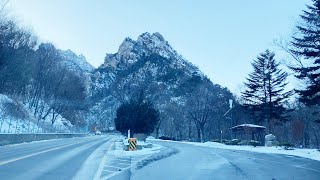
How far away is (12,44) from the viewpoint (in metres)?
54.0

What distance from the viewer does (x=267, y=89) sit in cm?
7138

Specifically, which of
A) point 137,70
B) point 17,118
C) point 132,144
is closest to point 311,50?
point 132,144

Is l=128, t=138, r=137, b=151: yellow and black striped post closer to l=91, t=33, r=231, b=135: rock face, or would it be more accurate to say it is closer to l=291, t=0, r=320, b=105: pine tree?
l=291, t=0, r=320, b=105: pine tree

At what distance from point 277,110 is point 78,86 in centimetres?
4278

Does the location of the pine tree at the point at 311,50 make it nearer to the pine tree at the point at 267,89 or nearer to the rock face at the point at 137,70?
the pine tree at the point at 267,89

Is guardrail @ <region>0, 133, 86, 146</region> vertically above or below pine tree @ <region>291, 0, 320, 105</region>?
below

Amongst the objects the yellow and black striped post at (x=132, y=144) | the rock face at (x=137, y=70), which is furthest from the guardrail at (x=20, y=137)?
the rock face at (x=137, y=70)

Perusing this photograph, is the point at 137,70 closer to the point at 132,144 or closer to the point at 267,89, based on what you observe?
the point at 267,89

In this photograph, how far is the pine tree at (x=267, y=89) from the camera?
70000 millimetres

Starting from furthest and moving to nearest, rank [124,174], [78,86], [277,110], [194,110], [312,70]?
[78,86]
[194,110]
[277,110]
[312,70]
[124,174]

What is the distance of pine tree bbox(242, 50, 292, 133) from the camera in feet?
230

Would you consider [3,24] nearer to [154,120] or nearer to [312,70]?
[154,120]

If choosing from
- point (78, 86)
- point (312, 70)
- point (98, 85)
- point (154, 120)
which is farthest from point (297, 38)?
point (98, 85)

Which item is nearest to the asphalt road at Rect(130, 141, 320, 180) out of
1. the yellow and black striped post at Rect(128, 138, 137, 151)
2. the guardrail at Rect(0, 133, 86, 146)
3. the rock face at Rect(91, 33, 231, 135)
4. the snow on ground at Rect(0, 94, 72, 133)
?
the yellow and black striped post at Rect(128, 138, 137, 151)
